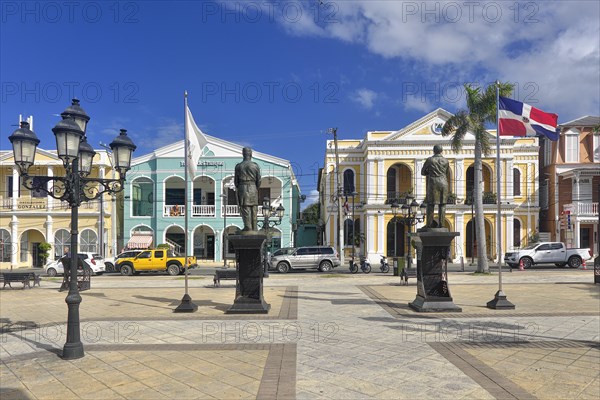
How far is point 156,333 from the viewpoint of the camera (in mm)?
8602

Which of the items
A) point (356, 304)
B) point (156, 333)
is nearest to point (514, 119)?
point (356, 304)

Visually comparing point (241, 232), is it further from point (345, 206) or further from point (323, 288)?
point (345, 206)

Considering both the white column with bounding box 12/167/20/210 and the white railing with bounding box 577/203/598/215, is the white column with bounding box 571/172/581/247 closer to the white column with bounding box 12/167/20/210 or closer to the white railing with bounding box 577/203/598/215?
the white railing with bounding box 577/203/598/215

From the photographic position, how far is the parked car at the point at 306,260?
27438mm

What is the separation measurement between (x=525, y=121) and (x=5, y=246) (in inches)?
1510

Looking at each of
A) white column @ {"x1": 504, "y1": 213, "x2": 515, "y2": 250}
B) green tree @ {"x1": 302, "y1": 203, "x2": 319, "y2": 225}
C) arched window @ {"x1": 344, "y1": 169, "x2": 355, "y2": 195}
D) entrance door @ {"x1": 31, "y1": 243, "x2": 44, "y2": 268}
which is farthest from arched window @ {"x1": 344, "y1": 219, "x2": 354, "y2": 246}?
entrance door @ {"x1": 31, "y1": 243, "x2": 44, "y2": 268}

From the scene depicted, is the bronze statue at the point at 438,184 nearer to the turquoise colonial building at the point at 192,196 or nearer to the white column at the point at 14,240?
the turquoise colonial building at the point at 192,196

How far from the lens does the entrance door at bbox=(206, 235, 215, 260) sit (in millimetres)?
38438

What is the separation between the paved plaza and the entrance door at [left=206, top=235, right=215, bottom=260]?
26.1 metres

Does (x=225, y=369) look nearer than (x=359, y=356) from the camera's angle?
Yes

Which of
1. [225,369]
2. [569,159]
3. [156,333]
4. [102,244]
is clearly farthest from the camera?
[569,159]

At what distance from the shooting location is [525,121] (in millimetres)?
11445

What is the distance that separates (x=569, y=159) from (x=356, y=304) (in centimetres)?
3270

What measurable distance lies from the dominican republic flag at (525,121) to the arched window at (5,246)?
37422 millimetres
